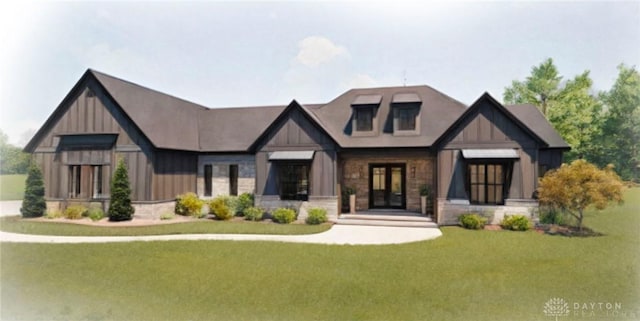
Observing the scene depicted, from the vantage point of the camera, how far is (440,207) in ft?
46.4

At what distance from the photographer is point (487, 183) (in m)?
14.3

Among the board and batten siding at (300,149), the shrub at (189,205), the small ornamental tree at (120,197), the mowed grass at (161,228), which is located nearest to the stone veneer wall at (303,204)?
the board and batten siding at (300,149)

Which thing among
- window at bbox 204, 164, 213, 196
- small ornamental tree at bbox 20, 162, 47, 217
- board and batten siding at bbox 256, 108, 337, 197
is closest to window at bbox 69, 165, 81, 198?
small ornamental tree at bbox 20, 162, 47, 217

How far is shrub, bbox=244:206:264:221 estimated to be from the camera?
1546 cm

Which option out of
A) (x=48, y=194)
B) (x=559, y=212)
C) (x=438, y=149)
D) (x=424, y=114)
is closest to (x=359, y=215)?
(x=438, y=149)

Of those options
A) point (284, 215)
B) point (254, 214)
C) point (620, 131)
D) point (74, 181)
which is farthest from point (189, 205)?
point (620, 131)

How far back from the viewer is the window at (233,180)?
59.6 feet

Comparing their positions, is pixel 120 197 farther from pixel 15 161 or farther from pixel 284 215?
pixel 15 161

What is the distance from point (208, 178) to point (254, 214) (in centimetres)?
460

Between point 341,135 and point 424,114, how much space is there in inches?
173

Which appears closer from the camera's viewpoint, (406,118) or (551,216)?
(551,216)

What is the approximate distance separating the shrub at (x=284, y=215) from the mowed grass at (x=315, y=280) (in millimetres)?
4392

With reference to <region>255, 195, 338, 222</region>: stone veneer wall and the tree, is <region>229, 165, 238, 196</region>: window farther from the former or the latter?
the tree

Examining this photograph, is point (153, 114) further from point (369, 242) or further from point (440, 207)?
point (440, 207)
